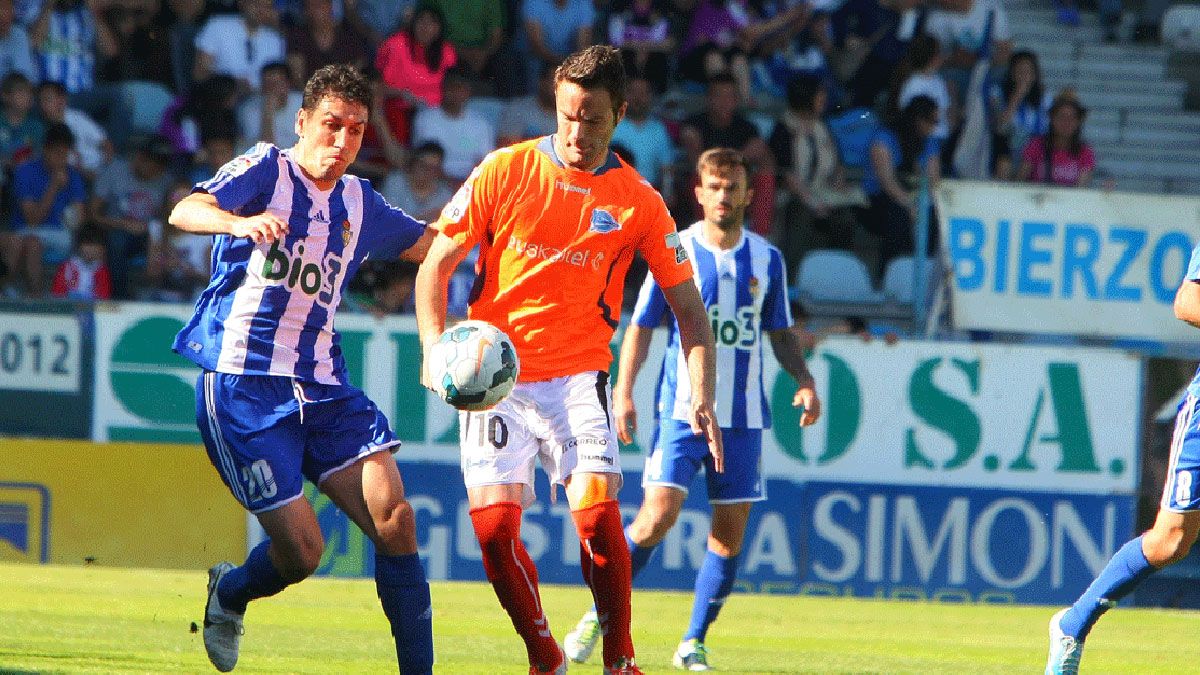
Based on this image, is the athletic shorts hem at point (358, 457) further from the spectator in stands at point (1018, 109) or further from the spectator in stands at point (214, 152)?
the spectator in stands at point (1018, 109)

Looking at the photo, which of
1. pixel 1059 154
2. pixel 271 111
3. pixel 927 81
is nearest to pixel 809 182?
pixel 927 81

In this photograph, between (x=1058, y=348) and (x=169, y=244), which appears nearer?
(x=1058, y=348)

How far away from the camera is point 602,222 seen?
576 cm

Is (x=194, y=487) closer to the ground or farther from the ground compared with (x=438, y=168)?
closer to the ground

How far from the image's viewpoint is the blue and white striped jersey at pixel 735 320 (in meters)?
8.09

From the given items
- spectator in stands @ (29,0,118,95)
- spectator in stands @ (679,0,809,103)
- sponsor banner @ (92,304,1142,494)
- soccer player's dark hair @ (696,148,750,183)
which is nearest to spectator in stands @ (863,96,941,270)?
spectator in stands @ (679,0,809,103)

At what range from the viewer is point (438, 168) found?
43.4 ft

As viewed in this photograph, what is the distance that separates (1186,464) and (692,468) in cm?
236

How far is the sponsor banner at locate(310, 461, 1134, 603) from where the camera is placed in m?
11.2

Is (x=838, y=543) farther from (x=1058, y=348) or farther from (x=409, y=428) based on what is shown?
(x=409, y=428)

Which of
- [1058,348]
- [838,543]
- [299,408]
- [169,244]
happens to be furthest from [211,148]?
[299,408]

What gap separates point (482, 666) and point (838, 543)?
4.75 metres

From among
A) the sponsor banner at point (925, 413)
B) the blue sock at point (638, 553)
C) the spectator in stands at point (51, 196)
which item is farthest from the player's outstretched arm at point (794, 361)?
the spectator in stands at point (51, 196)

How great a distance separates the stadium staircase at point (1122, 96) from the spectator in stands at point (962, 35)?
3.99 ft
